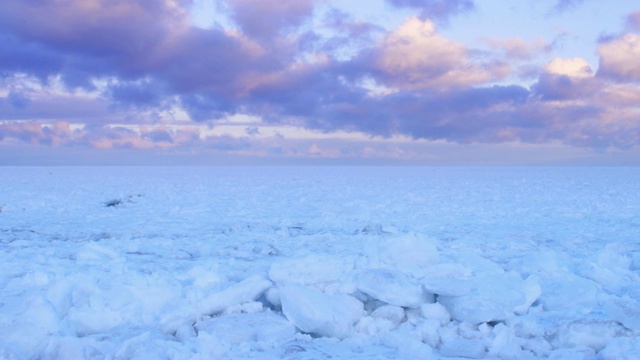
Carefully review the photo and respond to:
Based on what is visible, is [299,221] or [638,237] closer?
[638,237]

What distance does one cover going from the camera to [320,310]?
406cm

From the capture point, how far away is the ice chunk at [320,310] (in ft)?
13.2

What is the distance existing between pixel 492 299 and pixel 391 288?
729 millimetres

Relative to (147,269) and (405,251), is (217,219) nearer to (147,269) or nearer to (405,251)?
(147,269)

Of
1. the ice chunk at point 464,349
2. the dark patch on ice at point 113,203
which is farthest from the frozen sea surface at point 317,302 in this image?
the dark patch on ice at point 113,203

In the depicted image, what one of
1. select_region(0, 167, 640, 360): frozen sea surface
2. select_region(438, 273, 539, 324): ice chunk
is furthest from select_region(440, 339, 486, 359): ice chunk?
select_region(438, 273, 539, 324): ice chunk

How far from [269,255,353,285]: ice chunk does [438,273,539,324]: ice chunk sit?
2.75ft

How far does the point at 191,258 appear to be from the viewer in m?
6.60

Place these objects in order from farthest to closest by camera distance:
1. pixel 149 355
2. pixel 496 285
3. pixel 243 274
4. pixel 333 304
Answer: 1. pixel 243 274
2. pixel 496 285
3. pixel 333 304
4. pixel 149 355

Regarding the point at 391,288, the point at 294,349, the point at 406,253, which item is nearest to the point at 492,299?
the point at 391,288

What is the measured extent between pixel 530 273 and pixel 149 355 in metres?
3.54

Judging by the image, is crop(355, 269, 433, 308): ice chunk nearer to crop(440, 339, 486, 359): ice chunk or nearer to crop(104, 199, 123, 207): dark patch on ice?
crop(440, 339, 486, 359): ice chunk

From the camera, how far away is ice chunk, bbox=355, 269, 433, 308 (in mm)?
4367

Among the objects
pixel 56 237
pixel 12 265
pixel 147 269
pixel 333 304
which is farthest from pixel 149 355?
pixel 56 237
